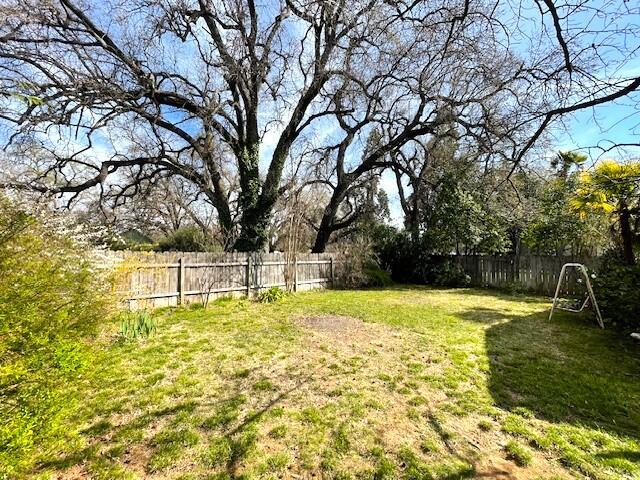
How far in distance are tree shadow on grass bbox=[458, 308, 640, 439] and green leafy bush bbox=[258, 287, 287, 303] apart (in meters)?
5.10

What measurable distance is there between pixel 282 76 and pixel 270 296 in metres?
6.46

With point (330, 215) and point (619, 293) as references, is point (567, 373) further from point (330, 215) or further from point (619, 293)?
point (330, 215)

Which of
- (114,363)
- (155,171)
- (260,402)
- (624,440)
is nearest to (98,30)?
(155,171)

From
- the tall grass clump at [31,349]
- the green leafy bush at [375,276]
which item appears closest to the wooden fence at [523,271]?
the green leafy bush at [375,276]

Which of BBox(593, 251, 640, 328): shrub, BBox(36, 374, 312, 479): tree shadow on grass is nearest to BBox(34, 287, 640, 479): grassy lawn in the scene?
BBox(36, 374, 312, 479): tree shadow on grass

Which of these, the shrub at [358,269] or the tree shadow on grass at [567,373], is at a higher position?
the shrub at [358,269]

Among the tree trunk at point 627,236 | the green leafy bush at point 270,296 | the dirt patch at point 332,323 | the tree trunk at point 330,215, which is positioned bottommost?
the dirt patch at point 332,323

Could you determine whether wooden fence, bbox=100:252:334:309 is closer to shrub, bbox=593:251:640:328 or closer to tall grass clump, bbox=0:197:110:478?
tall grass clump, bbox=0:197:110:478

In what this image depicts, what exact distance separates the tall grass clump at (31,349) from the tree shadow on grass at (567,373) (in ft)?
11.6

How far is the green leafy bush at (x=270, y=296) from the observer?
28.6 ft

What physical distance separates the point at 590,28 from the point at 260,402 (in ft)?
12.8

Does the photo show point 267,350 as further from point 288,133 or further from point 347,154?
point 347,154

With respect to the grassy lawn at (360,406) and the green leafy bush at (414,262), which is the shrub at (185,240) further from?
the grassy lawn at (360,406)

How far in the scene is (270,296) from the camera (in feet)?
29.0
